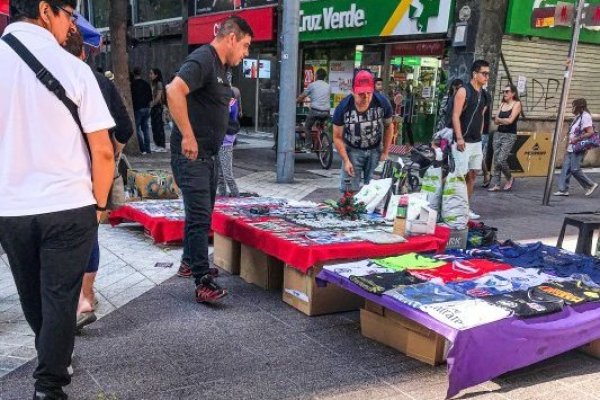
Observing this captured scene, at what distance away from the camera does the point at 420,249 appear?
4.64 m

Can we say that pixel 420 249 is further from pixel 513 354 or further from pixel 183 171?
pixel 183 171

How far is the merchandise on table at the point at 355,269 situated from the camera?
386cm

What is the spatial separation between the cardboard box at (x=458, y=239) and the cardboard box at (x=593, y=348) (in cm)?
151

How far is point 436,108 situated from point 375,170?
8.74 meters

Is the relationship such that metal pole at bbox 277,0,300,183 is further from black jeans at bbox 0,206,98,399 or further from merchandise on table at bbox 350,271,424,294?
black jeans at bbox 0,206,98,399

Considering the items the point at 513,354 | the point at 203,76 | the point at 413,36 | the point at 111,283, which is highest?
the point at 413,36

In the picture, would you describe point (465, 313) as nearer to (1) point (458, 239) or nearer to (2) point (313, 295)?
(2) point (313, 295)

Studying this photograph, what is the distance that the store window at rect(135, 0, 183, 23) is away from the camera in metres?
22.2

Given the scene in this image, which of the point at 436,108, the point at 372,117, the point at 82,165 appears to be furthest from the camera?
the point at 436,108

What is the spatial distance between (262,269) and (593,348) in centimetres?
241

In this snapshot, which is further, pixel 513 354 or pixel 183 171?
pixel 183 171

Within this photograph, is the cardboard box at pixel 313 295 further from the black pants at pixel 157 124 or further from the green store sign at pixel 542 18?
the black pants at pixel 157 124

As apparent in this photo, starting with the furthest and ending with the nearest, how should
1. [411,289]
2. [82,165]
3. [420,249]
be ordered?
[420,249] → [411,289] → [82,165]

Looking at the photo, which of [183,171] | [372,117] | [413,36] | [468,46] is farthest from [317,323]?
[413,36]
